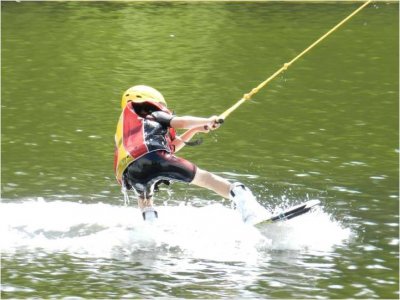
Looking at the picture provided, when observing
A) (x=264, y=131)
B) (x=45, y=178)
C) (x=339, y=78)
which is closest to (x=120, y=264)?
(x=45, y=178)

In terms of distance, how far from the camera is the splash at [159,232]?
10.7 m

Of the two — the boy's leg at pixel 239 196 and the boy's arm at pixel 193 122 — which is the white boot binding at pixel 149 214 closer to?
Result: the boy's leg at pixel 239 196

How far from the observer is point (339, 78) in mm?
19609

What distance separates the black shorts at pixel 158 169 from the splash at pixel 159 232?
458mm

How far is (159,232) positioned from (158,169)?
0.61 meters

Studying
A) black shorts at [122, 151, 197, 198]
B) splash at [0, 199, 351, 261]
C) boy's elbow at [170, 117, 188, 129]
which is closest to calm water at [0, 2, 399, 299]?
splash at [0, 199, 351, 261]

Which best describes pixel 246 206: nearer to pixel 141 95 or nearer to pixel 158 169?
pixel 158 169

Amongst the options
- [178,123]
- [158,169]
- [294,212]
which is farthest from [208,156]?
[294,212]

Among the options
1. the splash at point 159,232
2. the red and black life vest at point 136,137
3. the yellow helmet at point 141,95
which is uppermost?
the yellow helmet at point 141,95

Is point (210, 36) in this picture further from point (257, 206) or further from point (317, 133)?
point (257, 206)

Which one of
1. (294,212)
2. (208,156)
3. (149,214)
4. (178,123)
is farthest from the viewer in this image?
(208,156)

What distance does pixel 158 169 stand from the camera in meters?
11.1

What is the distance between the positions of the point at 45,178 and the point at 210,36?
11.0m

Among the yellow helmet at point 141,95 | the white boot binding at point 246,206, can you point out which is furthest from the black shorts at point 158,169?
the yellow helmet at point 141,95
